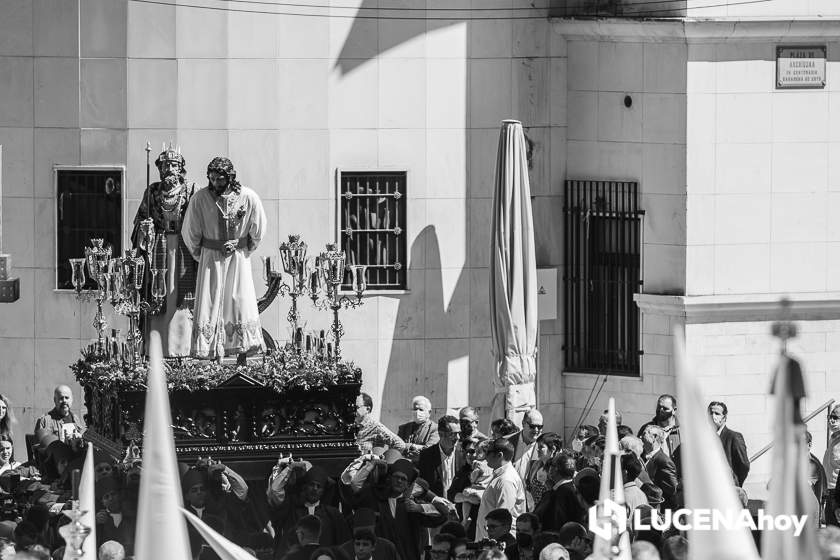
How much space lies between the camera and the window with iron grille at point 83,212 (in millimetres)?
23297

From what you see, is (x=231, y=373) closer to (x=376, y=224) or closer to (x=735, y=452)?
(x=735, y=452)

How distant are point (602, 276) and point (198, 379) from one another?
21.4ft

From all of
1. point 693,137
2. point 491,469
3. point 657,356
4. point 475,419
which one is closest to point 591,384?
point 657,356

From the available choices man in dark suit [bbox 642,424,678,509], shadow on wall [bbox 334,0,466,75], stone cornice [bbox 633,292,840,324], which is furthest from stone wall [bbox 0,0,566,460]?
man in dark suit [bbox 642,424,678,509]

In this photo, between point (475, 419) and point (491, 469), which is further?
point (475, 419)

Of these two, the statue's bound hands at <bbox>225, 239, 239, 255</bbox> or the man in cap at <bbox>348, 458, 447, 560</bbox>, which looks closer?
the man in cap at <bbox>348, 458, 447, 560</bbox>

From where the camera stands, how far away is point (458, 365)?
78.5ft

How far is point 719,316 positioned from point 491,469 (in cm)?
609

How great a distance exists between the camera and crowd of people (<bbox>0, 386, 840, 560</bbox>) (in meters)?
14.9

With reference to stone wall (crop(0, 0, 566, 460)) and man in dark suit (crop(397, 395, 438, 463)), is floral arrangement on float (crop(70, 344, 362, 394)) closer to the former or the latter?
man in dark suit (crop(397, 395, 438, 463))

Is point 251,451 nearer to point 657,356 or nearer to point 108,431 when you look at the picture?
point 108,431

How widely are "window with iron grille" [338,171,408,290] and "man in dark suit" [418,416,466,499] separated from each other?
208 inches

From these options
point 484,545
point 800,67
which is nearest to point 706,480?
point 484,545

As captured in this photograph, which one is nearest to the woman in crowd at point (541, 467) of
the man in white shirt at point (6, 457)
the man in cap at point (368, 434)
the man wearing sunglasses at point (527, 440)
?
the man wearing sunglasses at point (527, 440)
